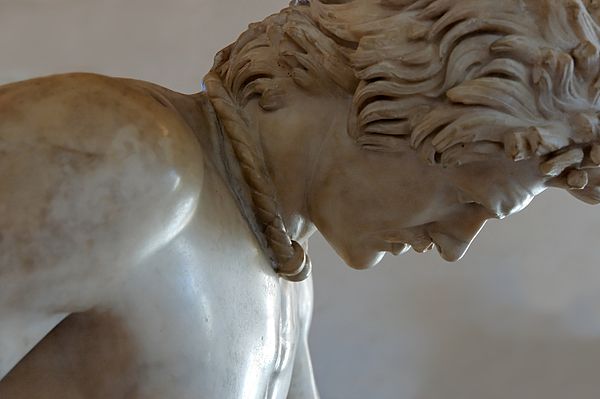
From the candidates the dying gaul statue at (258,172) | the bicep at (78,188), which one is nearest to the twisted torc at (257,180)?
the dying gaul statue at (258,172)

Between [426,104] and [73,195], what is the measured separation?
32 centimetres

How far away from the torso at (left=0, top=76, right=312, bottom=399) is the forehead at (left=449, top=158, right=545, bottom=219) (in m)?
0.21

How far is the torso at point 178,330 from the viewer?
2.36 feet

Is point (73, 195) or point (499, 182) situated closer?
point (73, 195)

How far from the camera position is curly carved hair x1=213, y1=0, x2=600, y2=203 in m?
0.74

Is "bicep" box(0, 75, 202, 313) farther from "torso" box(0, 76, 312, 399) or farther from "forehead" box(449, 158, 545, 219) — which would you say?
"forehead" box(449, 158, 545, 219)

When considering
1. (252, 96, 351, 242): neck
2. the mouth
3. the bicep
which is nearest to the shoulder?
the bicep

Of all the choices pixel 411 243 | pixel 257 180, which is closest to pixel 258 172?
pixel 257 180

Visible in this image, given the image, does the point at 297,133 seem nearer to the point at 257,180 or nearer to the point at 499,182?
the point at 257,180

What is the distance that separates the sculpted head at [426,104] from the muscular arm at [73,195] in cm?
16

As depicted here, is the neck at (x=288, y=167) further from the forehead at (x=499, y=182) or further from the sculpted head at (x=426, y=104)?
the forehead at (x=499, y=182)

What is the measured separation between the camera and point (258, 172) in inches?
32.8

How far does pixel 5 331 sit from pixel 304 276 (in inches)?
12.5

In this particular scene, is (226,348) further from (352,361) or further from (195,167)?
(352,361)
